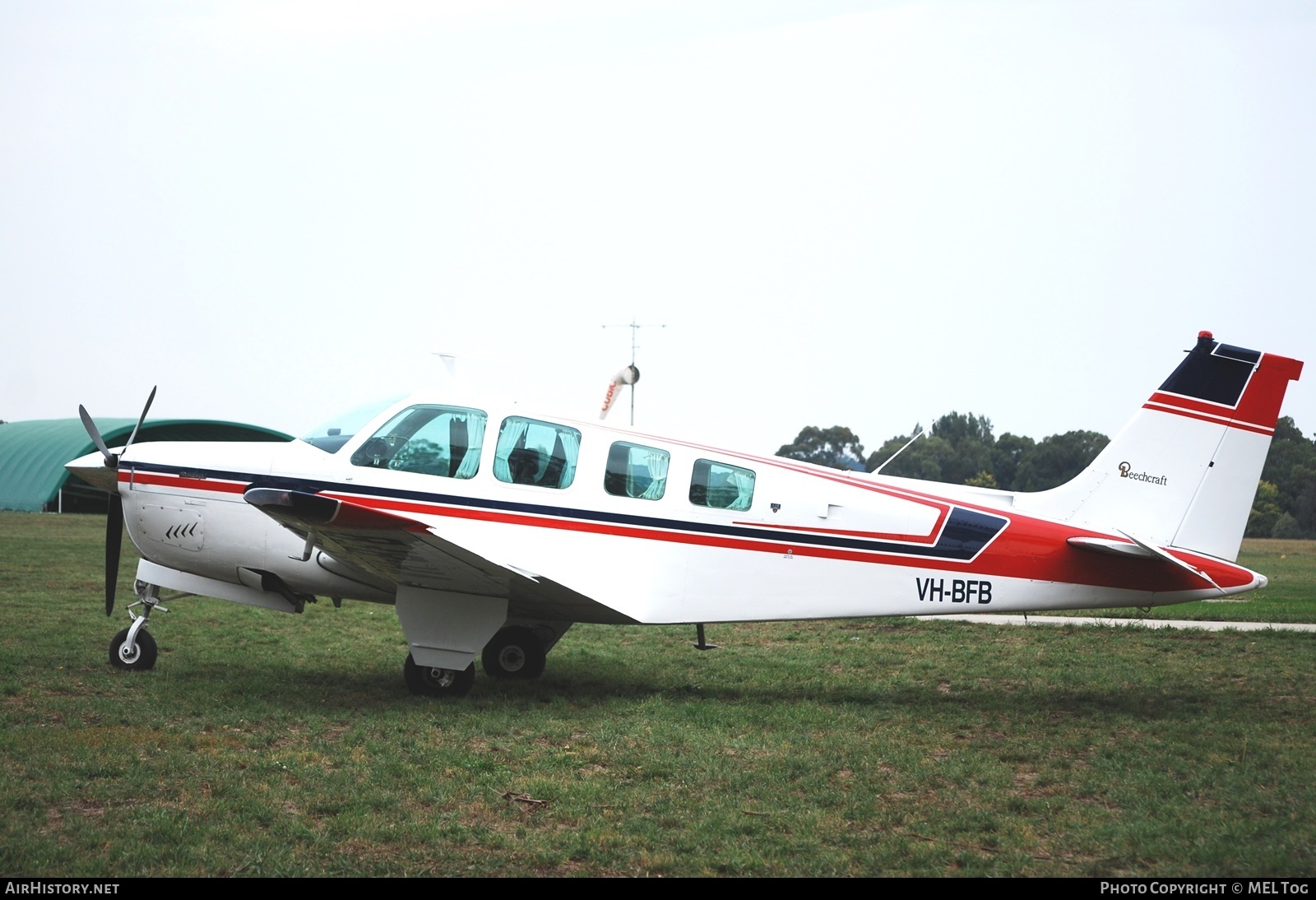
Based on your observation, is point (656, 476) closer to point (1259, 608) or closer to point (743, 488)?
point (743, 488)

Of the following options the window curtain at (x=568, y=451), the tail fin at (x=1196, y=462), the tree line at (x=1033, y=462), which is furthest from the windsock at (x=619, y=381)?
the tree line at (x=1033, y=462)

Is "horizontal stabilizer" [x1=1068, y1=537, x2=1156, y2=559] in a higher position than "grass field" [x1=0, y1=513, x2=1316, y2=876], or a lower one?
higher

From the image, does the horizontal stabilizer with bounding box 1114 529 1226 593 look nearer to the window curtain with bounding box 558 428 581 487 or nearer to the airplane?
the airplane

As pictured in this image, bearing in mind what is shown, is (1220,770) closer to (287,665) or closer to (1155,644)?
(1155,644)

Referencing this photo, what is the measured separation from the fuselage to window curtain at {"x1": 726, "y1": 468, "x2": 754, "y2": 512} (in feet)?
0.05

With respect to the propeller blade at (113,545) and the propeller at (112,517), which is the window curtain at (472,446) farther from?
the propeller blade at (113,545)

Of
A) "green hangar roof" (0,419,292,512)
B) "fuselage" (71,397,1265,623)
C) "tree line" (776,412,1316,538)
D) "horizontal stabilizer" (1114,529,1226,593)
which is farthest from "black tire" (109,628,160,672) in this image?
"tree line" (776,412,1316,538)

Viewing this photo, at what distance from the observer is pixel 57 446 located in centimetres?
4191

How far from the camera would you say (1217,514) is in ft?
28.8

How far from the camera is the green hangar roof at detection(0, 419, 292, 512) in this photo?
3875 centimetres

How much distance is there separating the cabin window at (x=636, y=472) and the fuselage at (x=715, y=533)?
0.04 ft

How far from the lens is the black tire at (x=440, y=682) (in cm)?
862
